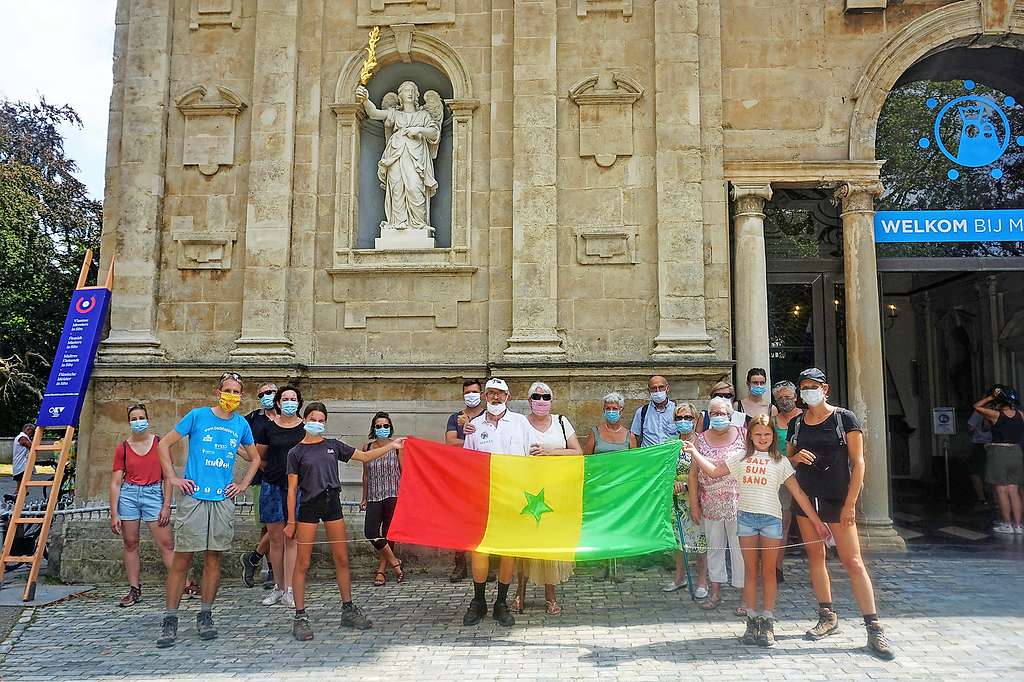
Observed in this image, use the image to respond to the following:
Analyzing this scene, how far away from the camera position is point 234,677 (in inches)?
241

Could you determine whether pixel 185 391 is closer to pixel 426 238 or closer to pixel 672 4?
pixel 426 238

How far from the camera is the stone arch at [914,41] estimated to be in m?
11.7

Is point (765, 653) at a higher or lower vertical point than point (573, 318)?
lower

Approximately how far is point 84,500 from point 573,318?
271 inches

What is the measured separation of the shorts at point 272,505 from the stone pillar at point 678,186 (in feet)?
16.9

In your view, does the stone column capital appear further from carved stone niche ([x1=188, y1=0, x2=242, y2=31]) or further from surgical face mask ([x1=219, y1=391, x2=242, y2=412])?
carved stone niche ([x1=188, y1=0, x2=242, y2=31])

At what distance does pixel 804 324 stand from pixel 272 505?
323 inches

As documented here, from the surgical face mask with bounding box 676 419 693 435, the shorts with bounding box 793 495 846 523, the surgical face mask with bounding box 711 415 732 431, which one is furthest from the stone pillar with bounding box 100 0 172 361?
the shorts with bounding box 793 495 846 523

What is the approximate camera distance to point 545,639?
7.03 meters

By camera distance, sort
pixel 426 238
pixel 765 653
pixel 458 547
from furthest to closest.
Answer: pixel 426 238
pixel 458 547
pixel 765 653

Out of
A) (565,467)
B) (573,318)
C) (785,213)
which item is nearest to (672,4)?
(785,213)

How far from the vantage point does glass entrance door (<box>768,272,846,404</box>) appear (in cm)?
1264

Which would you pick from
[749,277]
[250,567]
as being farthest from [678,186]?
[250,567]

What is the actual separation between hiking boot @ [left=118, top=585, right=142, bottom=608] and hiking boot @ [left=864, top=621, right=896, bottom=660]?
6938 millimetres
